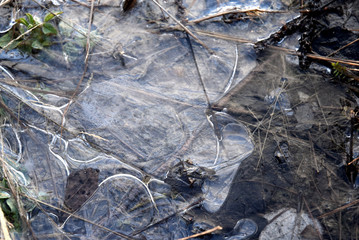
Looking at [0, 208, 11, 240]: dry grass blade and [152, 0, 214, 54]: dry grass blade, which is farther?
[152, 0, 214, 54]: dry grass blade

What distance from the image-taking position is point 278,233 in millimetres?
2361

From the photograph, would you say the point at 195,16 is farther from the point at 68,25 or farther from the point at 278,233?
the point at 278,233

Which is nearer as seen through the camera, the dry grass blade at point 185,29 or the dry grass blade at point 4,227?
the dry grass blade at point 4,227

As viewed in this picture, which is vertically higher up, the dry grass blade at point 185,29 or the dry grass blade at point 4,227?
the dry grass blade at point 185,29

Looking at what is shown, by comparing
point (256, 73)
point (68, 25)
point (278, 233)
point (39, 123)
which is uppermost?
point (68, 25)

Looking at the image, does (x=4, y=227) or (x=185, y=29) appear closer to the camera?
(x=4, y=227)

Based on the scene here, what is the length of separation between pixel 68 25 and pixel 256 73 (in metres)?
1.60

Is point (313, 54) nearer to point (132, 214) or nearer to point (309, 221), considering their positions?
point (309, 221)

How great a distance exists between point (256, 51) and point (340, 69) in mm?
651

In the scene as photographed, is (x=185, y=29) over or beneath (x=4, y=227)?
over

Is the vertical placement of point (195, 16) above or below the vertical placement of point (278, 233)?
above

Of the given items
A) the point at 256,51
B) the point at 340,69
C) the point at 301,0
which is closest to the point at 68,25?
the point at 256,51

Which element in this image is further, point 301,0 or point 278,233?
point 301,0

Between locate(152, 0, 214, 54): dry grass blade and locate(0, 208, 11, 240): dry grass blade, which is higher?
locate(152, 0, 214, 54): dry grass blade
